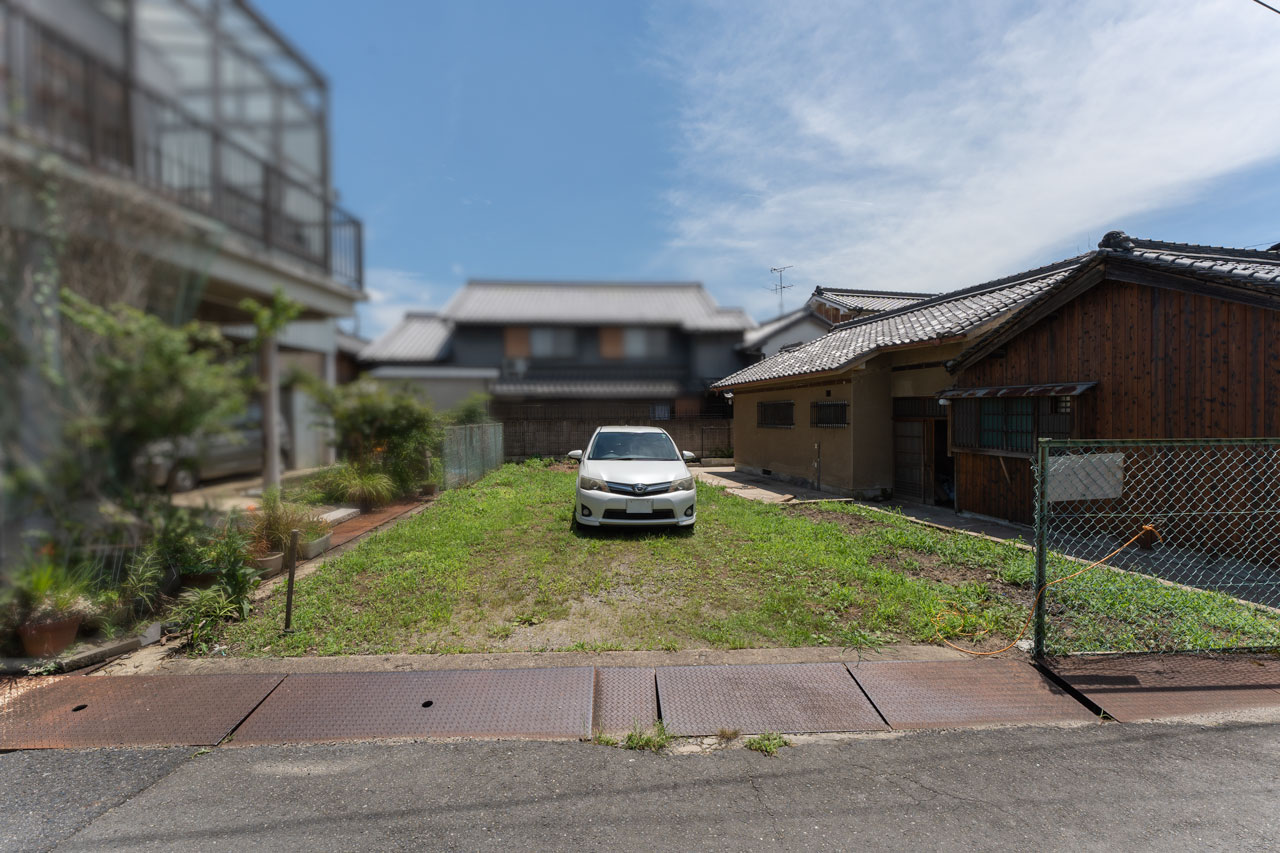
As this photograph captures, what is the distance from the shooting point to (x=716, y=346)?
21094 millimetres

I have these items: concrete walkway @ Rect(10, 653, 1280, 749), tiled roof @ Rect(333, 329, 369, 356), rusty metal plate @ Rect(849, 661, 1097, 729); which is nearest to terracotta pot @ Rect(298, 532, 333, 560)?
concrete walkway @ Rect(10, 653, 1280, 749)

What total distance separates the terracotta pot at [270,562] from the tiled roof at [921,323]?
9043 mm

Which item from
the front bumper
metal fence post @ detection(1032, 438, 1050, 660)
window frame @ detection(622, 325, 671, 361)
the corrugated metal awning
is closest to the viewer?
metal fence post @ detection(1032, 438, 1050, 660)

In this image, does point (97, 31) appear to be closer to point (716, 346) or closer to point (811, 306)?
point (716, 346)

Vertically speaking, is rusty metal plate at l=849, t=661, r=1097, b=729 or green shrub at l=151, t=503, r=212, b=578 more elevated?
green shrub at l=151, t=503, r=212, b=578

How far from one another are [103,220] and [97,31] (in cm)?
27

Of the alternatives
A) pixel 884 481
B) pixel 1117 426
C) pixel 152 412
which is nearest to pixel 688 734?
pixel 152 412

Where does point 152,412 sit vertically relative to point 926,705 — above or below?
above

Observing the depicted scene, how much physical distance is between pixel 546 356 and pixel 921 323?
28.3 feet

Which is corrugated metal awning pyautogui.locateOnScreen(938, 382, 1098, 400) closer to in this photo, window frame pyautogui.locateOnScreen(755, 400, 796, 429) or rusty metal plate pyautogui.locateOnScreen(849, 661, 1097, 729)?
window frame pyautogui.locateOnScreen(755, 400, 796, 429)

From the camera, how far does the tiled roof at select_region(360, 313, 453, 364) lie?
5.46 ft

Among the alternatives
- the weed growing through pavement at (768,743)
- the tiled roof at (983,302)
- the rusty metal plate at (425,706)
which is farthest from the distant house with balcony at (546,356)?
the tiled roof at (983,302)

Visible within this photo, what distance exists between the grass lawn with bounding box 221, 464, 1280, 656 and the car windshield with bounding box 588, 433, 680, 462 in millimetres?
1287

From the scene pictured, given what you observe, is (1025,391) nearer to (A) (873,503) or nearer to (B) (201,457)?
(A) (873,503)
